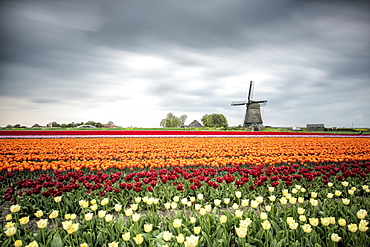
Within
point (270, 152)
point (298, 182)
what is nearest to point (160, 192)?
point (298, 182)

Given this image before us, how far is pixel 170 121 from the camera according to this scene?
84.9 m

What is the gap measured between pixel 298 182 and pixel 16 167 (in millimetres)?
8265

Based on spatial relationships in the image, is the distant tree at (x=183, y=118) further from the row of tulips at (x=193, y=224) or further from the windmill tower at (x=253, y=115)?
Result: the row of tulips at (x=193, y=224)

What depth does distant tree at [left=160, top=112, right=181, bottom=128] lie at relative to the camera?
Result: 84125mm

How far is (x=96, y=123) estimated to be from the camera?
263ft

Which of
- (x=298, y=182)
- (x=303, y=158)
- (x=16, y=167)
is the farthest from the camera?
(x=303, y=158)

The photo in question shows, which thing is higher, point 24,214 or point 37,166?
point 37,166

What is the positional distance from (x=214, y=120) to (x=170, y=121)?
20312 millimetres

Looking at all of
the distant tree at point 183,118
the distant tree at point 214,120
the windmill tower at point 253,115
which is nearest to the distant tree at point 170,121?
the distant tree at point 183,118

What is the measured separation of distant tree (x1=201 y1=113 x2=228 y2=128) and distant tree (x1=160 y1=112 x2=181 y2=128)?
11.1 m

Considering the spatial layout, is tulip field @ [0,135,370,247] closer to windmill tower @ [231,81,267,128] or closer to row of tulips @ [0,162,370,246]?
row of tulips @ [0,162,370,246]

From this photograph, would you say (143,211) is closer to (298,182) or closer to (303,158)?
(298,182)

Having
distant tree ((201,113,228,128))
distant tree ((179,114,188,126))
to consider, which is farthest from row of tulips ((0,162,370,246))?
distant tree ((179,114,188,126))

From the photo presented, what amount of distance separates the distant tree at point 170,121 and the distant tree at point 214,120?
11139 mm
